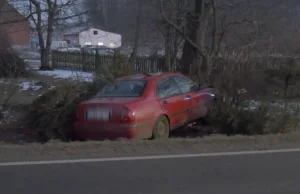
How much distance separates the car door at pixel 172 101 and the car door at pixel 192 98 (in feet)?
0.47

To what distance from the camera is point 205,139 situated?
9383 millimetres

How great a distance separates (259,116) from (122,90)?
110 inches

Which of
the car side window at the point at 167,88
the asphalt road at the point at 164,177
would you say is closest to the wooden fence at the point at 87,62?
the car side window at the point at 167,88

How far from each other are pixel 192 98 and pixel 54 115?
298 cm

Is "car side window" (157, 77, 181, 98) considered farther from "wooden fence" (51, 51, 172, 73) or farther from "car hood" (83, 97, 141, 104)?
"wooden fence" (51, 51, 172, 73)

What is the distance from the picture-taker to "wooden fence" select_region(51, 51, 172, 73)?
29.1 metres

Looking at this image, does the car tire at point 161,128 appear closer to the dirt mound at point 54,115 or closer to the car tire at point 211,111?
the car tire at point 211,111

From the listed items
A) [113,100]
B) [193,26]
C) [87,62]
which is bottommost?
[87,62]

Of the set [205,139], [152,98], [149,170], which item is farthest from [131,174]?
[152,98]

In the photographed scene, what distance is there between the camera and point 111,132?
395 inches

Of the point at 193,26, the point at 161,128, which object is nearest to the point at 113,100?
the point at 161,128

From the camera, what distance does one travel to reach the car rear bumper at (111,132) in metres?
9.90

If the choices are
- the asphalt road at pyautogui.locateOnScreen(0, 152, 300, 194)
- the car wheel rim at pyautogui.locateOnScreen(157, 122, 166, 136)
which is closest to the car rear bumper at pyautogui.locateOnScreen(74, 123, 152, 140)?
the car wheel rim at pyautogui.locateOnScreen(157, 122, 166, 136)

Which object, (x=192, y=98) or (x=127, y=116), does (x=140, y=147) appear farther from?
(x=192, y=98)
